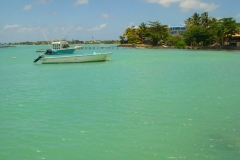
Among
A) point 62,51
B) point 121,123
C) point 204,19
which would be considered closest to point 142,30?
point 204,19

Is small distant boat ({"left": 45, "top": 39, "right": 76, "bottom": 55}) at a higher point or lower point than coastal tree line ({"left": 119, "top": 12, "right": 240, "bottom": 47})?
lower

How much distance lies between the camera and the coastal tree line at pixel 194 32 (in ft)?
208

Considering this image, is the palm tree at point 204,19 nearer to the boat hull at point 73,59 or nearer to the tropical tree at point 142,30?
the tropical tree at point 142,30

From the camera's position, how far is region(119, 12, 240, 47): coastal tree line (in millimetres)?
63406

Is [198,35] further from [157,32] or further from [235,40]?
[157,32]

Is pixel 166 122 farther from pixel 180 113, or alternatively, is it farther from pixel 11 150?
pixel 11 150

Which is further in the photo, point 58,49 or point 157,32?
point 157,32

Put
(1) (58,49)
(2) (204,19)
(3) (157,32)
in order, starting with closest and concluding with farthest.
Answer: (1) (58,49)
(2) (204,19)
(3) (157,32)

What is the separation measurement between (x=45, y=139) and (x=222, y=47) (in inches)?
2541

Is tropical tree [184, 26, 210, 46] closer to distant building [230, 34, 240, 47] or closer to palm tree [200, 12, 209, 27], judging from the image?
distant building [230, 34, 240, 47]

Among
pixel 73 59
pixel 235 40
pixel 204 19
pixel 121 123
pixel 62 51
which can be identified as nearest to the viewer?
pixel 121 123

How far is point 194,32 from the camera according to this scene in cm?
6912

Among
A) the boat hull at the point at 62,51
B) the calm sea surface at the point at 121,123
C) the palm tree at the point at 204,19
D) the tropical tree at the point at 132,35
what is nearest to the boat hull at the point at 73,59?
the boat hull at the point at 62,51

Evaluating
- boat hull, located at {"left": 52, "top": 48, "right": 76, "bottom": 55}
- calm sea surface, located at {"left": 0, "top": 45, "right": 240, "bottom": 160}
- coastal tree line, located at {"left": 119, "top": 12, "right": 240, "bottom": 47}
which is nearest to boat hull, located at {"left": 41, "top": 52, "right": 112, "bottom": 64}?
boat hull, located at {"left": 52, "top": 48, "right": 76, "bottom": 55}
